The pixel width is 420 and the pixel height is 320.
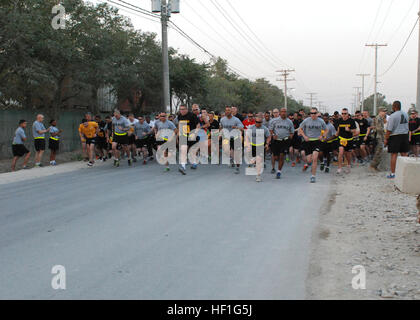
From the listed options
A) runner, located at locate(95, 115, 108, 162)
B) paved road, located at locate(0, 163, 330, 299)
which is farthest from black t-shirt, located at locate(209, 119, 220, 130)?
paved road, located at locate(0, 163, 330, 299)

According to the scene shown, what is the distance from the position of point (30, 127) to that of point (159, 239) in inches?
684

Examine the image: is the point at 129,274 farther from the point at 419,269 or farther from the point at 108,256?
the point at 419,269

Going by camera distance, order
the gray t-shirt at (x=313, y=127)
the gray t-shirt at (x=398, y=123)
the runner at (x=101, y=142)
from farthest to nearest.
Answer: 1. the runner at (x=101, y=142)
2. the gray t-shirt at (x=313, y=127)
3. the gray t-shirt at (x=398, y=123)

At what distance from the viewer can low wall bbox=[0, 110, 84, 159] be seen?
20.1 metres

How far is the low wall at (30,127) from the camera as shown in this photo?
20108mm

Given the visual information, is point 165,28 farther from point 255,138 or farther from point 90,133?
point 255,138

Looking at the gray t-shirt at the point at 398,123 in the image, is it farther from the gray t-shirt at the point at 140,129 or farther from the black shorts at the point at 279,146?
the gray t-shirt at the point at 140,129

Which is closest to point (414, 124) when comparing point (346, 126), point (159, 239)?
point (346, 126)

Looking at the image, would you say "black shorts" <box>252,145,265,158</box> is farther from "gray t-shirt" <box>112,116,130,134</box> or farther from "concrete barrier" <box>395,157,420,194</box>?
"gray t-shirt" <box>112,116,130,134</box>

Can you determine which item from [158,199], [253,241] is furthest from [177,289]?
[158,199]

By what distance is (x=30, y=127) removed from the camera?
70.2 feet

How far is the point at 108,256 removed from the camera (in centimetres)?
537

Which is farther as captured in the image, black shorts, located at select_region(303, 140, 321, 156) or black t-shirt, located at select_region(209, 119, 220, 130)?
black t-shirt, located at select_region(209, 119, 220, 130)

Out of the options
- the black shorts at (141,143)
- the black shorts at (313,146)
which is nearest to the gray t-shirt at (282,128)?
the black shorts at (313,146)
